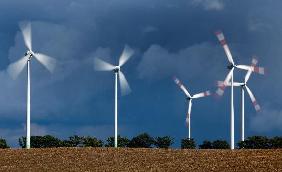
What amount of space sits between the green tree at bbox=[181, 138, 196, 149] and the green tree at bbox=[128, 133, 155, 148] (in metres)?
4.87

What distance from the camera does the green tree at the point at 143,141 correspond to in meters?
97.2

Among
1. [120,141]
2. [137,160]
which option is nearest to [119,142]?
[120,141]

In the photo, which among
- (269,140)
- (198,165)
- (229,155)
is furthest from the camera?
(269,140)

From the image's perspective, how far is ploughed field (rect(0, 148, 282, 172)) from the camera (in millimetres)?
61094

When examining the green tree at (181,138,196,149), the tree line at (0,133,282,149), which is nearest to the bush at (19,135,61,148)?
the tree line at (0,133,282,149)

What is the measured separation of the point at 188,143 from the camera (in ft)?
329

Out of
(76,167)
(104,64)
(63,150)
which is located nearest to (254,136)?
(104,64)

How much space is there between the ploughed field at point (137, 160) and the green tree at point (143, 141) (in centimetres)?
2334

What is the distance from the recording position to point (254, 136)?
301ft

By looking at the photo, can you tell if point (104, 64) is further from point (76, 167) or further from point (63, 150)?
point (76, 167)

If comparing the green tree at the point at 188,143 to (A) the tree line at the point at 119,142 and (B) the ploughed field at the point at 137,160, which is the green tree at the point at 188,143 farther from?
(B) the ploughed field at the point at 137,160

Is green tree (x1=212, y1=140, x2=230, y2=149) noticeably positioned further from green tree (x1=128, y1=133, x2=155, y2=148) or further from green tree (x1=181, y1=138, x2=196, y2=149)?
green tree (x1=128, y1=133, x2=155, y2=148)

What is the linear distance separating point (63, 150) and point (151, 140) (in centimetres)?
2584

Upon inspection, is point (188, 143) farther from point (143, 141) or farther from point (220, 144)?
point (143, 141)
